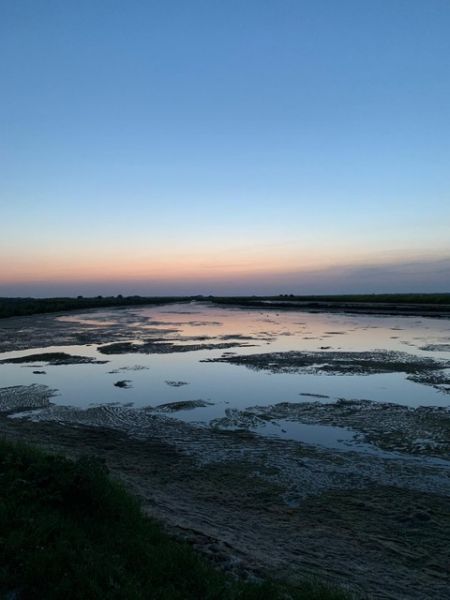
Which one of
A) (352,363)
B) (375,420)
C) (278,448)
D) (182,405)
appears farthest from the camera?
(352,363)

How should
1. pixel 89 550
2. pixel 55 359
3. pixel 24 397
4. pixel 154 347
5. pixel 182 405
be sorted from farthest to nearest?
1. pixel 154 347
2. pixel 55 359
3. pixel 24 397
4. pixel 182 405
5. pixel 89 550

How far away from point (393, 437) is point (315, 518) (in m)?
4.58

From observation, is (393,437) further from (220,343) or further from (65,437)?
(220,343)

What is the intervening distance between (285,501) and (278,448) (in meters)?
2.59

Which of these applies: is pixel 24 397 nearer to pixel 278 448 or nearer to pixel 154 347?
pixel 278 448

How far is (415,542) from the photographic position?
638 centimetres

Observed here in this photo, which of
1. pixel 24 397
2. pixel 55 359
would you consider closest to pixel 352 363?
pixel 24 397

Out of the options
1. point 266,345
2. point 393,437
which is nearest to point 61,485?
point 393,437

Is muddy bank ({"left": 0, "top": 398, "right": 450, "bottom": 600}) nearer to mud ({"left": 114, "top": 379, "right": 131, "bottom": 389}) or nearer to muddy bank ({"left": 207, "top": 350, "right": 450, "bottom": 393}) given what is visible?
mud ({"left": 114, "top": 379, "right": 131, "bottom": 389})

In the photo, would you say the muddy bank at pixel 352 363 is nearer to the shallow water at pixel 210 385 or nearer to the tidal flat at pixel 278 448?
the tidal flat at pixel 278 448

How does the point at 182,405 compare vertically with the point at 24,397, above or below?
below

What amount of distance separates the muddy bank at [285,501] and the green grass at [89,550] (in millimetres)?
535

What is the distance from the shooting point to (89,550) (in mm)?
5211

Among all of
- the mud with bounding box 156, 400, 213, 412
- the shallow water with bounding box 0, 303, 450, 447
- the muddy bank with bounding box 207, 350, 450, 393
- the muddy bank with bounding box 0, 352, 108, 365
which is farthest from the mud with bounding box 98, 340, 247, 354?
the mud with bounding box 156, 400, 213, 412
